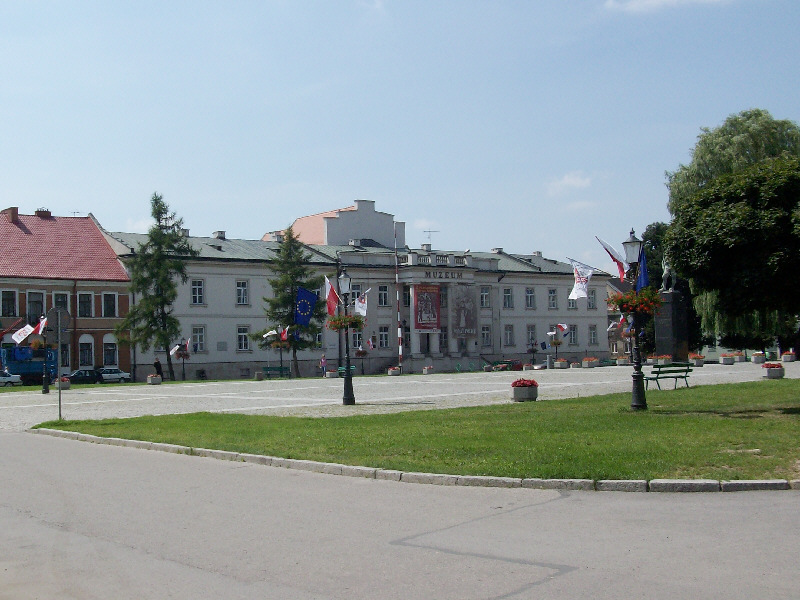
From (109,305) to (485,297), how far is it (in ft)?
110

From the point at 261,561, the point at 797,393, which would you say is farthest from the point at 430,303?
the point at 261,561

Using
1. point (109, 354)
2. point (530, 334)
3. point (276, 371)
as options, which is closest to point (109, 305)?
point (109, 354)

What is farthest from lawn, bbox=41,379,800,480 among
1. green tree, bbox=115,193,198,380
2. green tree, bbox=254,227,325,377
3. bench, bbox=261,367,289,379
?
green tree, bbox=254,227,325,377

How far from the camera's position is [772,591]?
235 inches

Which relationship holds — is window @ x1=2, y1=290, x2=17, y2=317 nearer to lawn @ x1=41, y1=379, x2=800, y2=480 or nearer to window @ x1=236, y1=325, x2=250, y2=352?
window @ x1=236, y1=325, x2=250, y2=352

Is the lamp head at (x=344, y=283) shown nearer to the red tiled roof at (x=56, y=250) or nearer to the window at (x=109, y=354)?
the window at (x=109, y=354)

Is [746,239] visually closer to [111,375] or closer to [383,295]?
[111,375]

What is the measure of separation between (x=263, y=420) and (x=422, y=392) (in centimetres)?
1289

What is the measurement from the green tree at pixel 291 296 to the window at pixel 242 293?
395 centimetres

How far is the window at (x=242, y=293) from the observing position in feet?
216

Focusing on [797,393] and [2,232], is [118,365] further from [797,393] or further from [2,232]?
[797,393]

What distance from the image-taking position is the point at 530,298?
8125cm

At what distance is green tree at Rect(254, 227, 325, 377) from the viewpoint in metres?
60.8

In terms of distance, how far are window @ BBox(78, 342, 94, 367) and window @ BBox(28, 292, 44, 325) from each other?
3.39 meters
